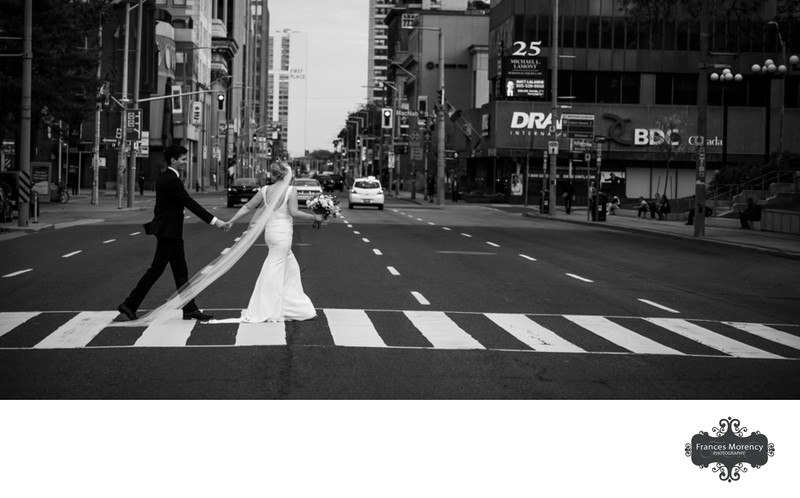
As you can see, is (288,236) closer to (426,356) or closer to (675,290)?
(426,356)

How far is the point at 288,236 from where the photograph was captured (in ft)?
48.2

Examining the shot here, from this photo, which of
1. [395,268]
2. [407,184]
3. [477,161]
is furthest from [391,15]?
[395,268]

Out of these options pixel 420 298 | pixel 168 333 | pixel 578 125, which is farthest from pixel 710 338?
pixel 578 125

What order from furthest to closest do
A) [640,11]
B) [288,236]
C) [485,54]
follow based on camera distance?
1. [485,54]
2. [640,11]
3. [288,236]

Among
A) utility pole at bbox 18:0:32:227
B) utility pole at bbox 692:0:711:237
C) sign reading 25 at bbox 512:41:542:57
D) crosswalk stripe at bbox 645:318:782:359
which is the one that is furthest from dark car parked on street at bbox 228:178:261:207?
crosswalk stripe at bbox 645:318:782:359

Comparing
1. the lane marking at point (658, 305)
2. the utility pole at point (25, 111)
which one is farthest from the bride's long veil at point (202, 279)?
the utility pole at point (25, 111)

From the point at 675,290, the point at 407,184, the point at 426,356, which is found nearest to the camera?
the point at 426,356

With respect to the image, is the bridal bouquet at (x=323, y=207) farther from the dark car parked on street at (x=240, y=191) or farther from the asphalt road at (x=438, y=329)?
the dark car parked on street at (x=240, y=191)

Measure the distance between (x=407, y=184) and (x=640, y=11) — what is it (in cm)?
10870

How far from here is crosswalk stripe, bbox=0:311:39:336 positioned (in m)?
14.1

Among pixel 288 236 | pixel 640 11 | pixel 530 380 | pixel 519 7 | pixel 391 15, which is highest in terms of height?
pixel 391 15

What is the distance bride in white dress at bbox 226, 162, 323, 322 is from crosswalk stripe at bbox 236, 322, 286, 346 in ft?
0.74

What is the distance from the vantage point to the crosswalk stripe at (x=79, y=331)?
12680 millimetres

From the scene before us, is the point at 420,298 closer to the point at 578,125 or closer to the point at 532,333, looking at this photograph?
the point at 532,333
